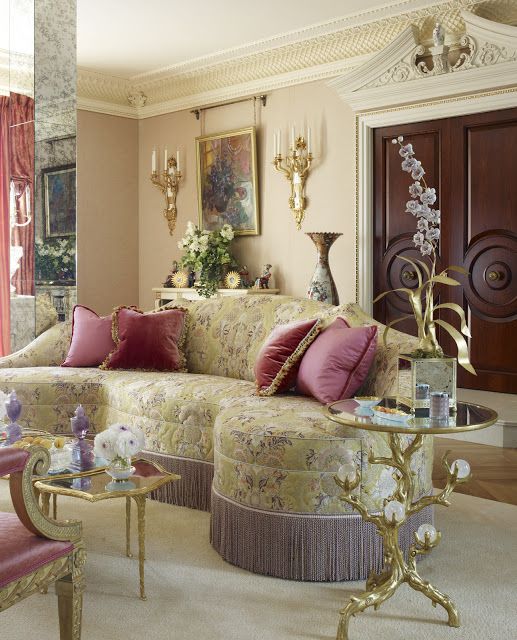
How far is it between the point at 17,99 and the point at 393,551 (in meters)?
4.05

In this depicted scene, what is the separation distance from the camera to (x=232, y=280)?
7434mm

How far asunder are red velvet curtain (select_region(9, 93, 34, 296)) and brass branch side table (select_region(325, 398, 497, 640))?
3.29 m

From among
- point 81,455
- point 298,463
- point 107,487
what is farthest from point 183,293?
point 107,487

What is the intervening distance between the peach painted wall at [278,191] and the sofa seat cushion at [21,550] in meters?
4.99

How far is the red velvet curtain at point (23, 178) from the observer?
206 inches

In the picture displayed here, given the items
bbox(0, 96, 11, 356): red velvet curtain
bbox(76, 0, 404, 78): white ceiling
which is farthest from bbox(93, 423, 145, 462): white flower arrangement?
bbox(0, 96, 11, 356): red velvet curtain

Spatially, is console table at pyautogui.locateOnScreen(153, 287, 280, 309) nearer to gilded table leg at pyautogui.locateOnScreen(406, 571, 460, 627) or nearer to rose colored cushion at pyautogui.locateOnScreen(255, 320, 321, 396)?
rose colored cushion at pyautogui.locateOnScreen(255, 320, 321, 396)

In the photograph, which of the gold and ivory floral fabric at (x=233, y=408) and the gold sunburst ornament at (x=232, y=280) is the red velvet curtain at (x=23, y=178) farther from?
the gold sunburst ornament at (x=232, y=280)

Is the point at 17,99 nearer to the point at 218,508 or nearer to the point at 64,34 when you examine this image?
the point at 64,34

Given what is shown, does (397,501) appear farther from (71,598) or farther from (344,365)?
(71,598)

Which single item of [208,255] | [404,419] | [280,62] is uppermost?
[280,62]

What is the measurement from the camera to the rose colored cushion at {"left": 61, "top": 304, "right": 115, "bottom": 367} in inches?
192

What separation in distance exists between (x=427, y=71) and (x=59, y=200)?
2967 millimetres

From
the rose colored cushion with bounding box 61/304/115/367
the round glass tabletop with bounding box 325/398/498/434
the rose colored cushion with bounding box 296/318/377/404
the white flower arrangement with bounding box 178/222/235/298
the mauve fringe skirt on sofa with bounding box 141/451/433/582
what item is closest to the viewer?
the round glass tabletop with bounding box 325/398/498/434
